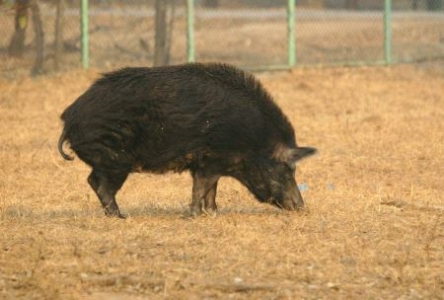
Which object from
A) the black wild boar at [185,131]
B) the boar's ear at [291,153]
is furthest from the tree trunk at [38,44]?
the boar's ear at [291,153]

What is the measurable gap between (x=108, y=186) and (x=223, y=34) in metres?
14.0

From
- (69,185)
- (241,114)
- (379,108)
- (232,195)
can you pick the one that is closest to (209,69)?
(241,114)

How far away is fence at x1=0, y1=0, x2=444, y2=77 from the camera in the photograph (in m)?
19.0

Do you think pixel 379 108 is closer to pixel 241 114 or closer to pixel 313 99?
pixel 313 99

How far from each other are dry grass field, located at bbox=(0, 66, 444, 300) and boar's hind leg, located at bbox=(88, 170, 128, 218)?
0.48 ft

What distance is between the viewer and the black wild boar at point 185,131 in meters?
8.93

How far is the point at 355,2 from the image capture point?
85.6 ft

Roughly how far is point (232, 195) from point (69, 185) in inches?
74.7

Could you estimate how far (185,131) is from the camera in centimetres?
897

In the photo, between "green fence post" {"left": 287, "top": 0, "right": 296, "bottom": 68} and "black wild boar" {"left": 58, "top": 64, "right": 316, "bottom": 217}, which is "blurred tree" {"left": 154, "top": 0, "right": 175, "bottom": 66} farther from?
"black wild boar" {"left": 58, "top": 64, "right": 316, "bottom": 217}

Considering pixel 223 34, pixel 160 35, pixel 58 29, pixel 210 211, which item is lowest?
pixel 210 211

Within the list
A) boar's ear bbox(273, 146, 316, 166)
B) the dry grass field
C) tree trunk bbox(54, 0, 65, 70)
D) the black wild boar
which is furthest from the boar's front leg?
tree trunk bbox(54, 0, 65, 70)

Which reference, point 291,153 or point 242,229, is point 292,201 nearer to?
point 291,153

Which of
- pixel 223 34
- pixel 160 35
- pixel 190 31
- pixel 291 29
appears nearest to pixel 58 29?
pixel 160 35
